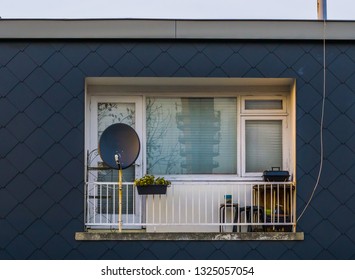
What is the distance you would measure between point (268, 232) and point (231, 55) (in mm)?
2199

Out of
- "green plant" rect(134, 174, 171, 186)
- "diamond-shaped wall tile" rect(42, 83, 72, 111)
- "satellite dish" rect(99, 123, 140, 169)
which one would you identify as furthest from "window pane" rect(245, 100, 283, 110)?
"diamond-shaped wall tile" rect(42, 83, 72, 111)

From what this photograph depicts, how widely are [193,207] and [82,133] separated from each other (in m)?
1.71

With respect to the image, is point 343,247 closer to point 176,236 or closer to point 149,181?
point 176,236

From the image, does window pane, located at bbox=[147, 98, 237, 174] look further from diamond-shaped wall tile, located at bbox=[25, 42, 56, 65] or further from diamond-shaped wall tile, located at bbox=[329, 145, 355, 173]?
diamond-shaped wall tile, located at bbox=[25, 42, 56, 65]

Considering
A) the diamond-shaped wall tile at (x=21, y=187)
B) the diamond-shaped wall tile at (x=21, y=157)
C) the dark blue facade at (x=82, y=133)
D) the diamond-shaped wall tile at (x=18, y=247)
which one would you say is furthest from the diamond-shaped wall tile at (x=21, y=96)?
the diamond-shaped wall tile at (x=18, y=247)

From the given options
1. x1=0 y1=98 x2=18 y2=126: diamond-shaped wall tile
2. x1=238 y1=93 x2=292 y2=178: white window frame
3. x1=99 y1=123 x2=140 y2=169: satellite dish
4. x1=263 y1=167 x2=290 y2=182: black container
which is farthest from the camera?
x1=238 y1=93 x2=292 y2=178: white window frame

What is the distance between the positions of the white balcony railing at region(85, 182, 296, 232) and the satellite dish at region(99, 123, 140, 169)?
621 millimetres

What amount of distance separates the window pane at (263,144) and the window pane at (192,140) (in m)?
0.19

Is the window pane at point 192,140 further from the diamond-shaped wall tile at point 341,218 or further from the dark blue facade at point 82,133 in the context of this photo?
the diamond-shaped wall tile at point 341,218

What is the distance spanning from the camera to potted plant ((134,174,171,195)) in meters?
8.26

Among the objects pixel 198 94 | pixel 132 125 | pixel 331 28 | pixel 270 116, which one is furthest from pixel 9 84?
pixel 331 28

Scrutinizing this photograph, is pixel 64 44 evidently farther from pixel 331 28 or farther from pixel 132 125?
pixel 331 28
